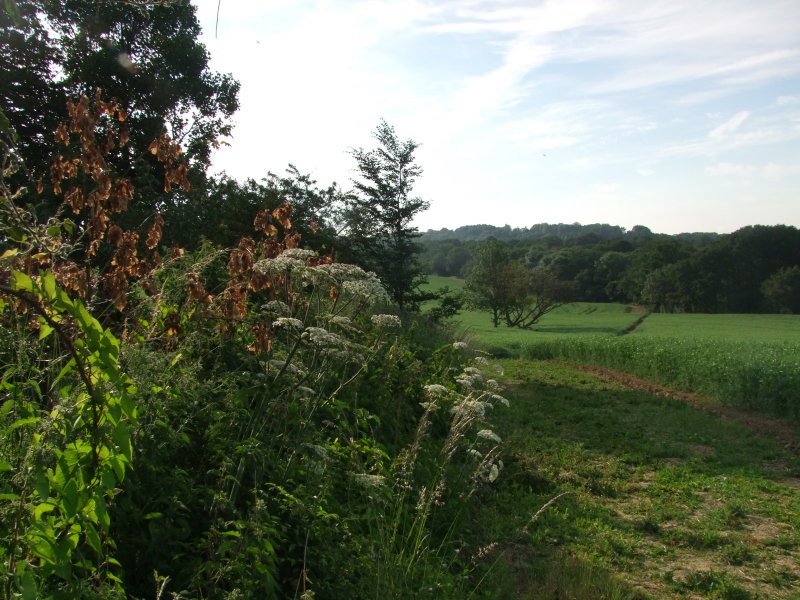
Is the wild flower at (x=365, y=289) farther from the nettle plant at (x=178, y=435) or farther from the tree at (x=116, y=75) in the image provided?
the tree at (x=116, y=75)

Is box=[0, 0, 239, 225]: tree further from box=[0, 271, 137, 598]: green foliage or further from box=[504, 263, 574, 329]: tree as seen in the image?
box=[504, 263, 574, 329]: tree

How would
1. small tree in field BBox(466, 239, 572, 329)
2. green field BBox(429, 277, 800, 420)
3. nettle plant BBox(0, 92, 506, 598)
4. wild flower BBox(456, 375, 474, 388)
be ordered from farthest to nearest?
small tree in field BBox(466, 239, 572, 329)
green field BBox(429, 277, 800, 420)
wild flower BBox(456, 375, 474, 388)
nettle plant BBox(0, 92, 506, 598)

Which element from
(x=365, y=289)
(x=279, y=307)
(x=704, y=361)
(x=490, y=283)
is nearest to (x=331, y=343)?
(x=279, y=307)

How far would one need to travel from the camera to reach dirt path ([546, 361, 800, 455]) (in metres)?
10.1

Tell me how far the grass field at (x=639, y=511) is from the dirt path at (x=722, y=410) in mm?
475

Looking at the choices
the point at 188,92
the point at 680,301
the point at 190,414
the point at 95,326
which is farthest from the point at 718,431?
the point at 680,301

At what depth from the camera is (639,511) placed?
599cm

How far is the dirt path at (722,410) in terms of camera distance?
1015 centimetres

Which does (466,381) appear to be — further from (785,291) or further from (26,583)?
(785,291)

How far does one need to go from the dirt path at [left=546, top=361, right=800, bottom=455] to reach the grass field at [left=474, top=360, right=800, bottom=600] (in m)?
0.47

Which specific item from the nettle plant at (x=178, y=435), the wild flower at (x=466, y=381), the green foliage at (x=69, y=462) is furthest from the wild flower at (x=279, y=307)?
the green foliage at (x=69, y=462)

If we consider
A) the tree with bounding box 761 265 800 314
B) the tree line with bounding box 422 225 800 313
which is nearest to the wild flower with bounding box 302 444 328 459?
the tree line with bounding box 422 225 800 313

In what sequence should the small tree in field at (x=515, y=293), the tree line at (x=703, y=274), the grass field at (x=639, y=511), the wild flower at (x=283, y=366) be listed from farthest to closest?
the tree line at (x=703, y=274)
the small tree in field at (x=515, y=293)
the grass field at (x=639, y=511)
the wild flower at (x=283, y=366)

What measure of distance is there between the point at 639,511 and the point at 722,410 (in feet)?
26.9
